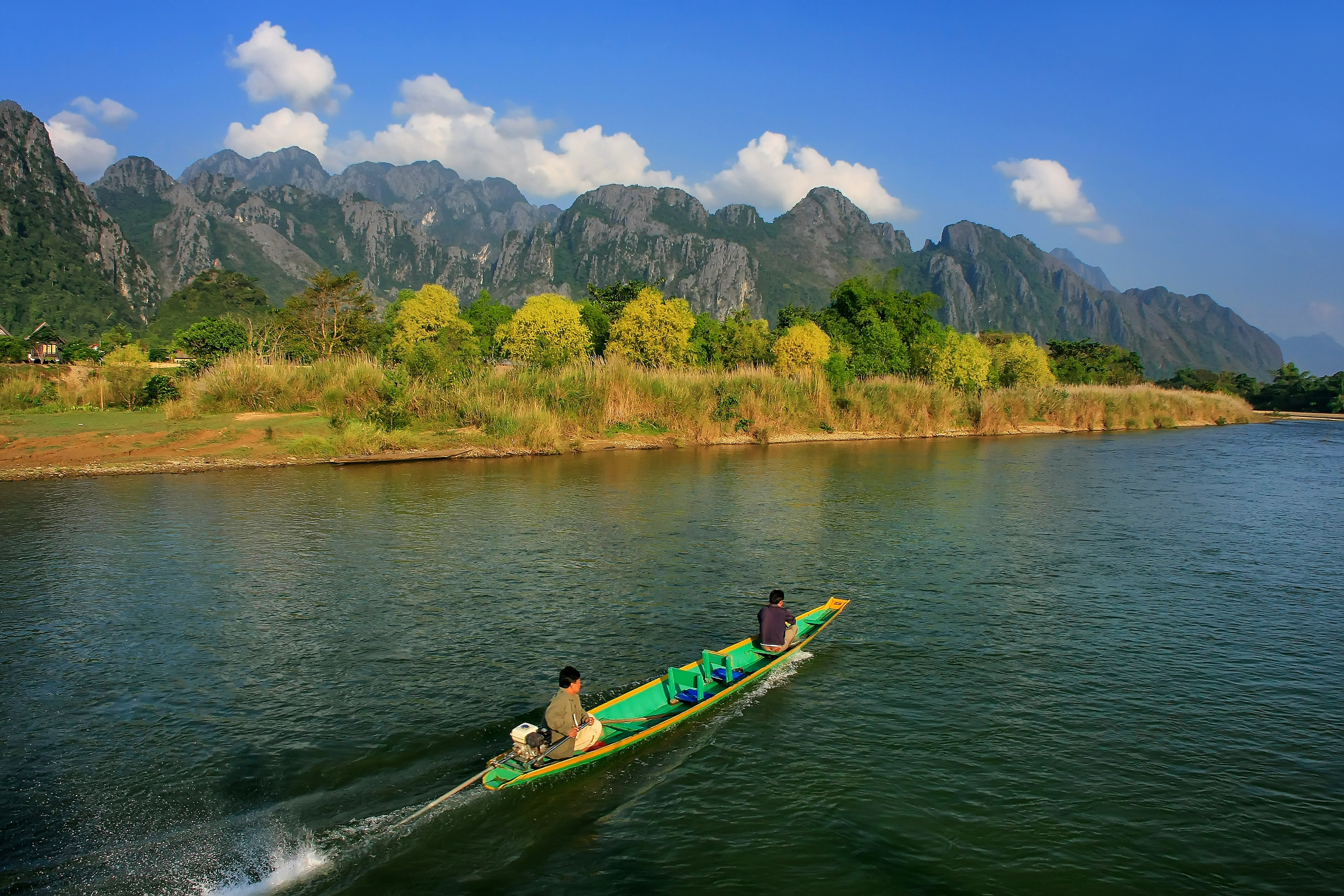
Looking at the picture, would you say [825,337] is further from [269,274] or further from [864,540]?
[269,274]

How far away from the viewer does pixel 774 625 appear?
36.9 feet

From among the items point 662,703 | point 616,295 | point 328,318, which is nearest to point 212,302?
point 328,318

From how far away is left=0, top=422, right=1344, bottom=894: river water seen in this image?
7203 millimetres

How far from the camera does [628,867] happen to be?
23.2 ft

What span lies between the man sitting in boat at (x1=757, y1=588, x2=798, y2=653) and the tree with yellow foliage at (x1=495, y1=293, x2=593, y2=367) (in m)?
36.7

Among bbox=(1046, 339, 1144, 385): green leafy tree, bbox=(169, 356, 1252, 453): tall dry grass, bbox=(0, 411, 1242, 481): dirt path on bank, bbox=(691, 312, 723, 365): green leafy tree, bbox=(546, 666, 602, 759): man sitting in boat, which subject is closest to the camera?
bbox=(546, 666, 602, 759): man sitting in boat

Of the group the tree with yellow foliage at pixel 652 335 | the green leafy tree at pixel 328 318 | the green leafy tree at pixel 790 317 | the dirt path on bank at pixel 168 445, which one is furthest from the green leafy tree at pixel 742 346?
the green leafy tree at pixel 328 318

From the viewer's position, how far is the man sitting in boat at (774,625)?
1123cm

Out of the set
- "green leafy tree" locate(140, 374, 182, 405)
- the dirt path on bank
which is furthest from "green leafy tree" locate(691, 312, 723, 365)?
"green leafy tree" locate(140, 374, 182, 405)

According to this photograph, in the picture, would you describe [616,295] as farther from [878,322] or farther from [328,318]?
[328,318]

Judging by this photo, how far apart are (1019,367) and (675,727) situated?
61.7 meters

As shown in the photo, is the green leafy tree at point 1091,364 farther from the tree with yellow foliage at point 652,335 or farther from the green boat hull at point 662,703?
the green boat hull at point 662,703

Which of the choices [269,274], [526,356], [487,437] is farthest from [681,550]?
[269,274]

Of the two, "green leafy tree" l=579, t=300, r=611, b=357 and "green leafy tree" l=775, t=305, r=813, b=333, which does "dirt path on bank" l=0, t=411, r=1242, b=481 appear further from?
"green leafy tree" l=775, t=305, r=813, b=333
